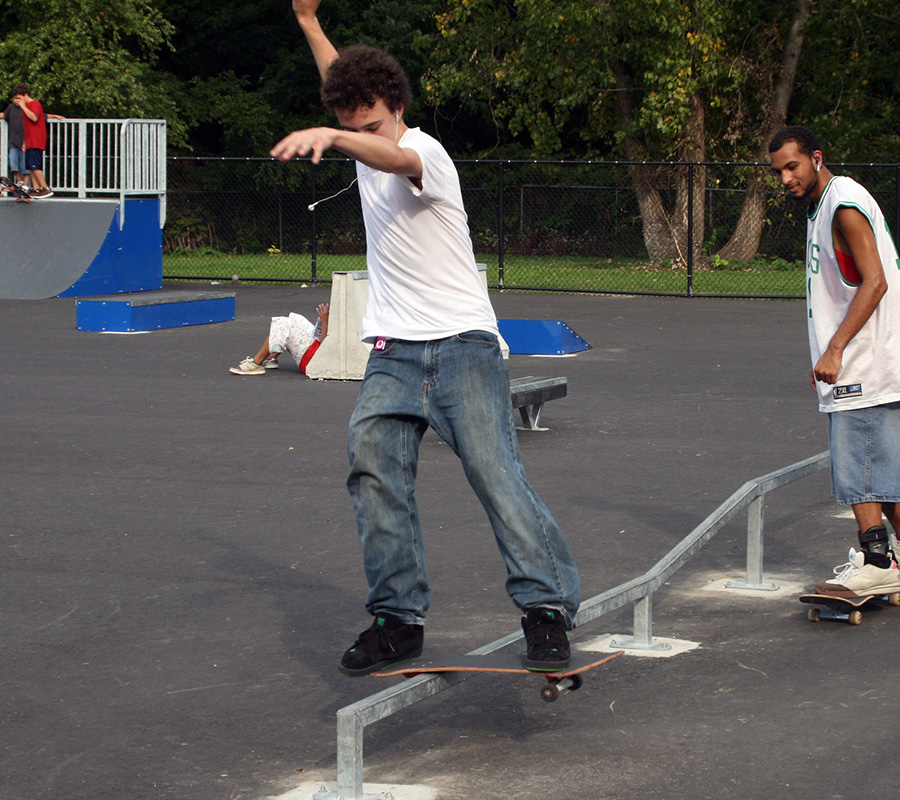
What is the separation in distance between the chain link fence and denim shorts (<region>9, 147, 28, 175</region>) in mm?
3130

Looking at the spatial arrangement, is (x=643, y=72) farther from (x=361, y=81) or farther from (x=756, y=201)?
(x=361, y=81)

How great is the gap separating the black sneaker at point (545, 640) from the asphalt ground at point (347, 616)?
0.96 feet

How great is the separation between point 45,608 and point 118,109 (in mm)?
29779

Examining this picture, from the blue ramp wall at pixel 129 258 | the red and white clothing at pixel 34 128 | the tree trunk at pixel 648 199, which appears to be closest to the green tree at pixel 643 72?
the tree trunk at pixel 648 199

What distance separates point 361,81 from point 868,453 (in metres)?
2.71

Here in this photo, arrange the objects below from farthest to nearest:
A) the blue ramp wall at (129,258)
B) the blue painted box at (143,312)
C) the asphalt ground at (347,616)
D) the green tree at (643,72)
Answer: the green tree at (643,72), the blue ramp wall at (129,258), the blue painted box at (143,312), the asphalt ground at (347,616)

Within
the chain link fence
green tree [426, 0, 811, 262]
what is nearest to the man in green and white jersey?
the chain link fence

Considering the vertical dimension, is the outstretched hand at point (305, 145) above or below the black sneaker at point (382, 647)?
above

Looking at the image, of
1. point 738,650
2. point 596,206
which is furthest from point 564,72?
point 738,650

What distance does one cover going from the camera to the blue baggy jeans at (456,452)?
13.6 feet

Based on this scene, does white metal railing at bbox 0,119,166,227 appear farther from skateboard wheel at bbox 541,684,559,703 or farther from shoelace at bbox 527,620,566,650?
skateboard wheel at bbox 541,684,559,703

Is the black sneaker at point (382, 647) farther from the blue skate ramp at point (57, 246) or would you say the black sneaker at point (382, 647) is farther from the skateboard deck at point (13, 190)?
the skateboard deck at point (13, 190)

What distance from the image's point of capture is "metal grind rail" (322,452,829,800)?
Result: 370 cm

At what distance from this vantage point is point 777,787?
154 inches
